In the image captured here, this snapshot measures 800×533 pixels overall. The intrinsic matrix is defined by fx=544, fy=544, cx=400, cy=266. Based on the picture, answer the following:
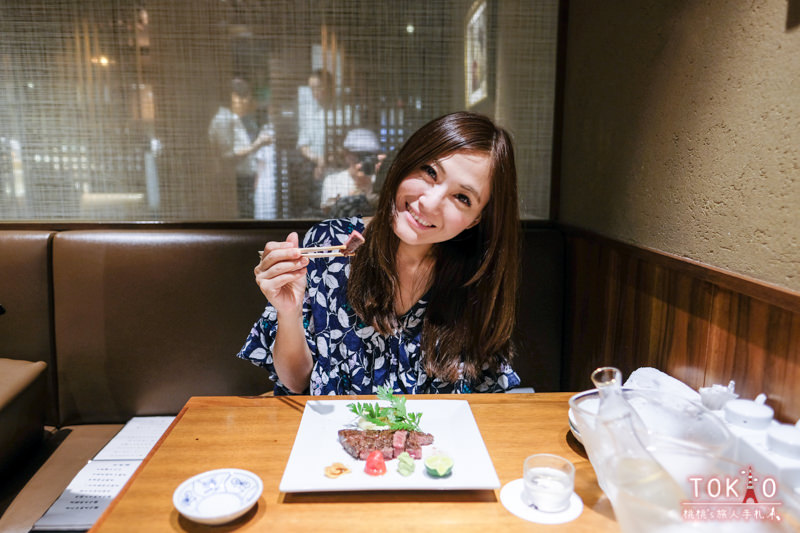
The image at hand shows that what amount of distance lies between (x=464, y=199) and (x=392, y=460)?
75 cm

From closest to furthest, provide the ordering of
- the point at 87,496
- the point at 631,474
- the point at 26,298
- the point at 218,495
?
the point at 631,474
the point at 218,495
the point at 87,496
the point at 26,298

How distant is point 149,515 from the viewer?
942mm

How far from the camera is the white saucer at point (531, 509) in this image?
949mm

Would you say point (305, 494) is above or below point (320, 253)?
below

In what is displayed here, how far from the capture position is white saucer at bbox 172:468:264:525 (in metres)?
0.90

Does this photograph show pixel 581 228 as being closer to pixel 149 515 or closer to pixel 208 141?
pixel 208 141

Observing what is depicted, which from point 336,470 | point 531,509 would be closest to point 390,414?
point 336,470

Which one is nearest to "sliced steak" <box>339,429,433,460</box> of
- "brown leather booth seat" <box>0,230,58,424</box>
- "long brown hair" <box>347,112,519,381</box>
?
"long brown hair" <box>347,112,519,381</box>

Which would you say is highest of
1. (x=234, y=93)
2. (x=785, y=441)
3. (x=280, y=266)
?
(x=234, y=93)

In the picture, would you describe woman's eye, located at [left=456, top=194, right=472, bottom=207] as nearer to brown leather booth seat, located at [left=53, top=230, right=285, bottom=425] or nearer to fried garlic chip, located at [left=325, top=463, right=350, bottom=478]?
fried garlic chip, located at [left=325, top=463, right=350, bottom=478]

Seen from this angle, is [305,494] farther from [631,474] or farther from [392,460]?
[631,474]

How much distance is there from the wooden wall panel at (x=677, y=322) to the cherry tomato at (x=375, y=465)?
34.6 inches

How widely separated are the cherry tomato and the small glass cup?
273 mm

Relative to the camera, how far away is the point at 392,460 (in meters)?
1.12
